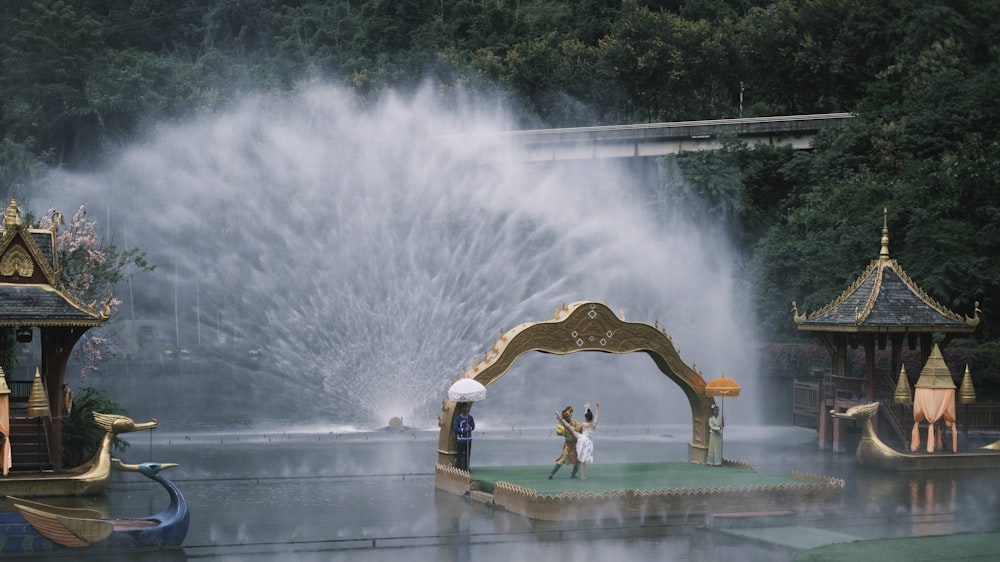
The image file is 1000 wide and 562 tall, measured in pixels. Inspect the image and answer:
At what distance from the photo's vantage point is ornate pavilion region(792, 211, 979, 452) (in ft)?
116

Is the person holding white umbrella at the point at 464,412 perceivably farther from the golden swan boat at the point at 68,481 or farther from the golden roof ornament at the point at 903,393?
the golden roof ornament at the point at 903,393

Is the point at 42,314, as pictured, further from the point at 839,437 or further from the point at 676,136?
the point at 676,136

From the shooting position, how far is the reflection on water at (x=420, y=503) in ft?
72.9

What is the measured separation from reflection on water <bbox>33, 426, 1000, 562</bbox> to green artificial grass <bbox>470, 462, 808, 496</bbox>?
0.97 meters

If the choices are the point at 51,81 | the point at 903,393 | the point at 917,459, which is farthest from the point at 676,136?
the point at 51,81

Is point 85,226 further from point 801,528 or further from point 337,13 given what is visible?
point 337,13

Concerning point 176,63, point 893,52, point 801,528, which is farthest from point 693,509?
point 176,63

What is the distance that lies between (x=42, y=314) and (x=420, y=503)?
8.91 m

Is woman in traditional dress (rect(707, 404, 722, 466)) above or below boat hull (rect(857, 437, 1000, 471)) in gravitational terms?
above

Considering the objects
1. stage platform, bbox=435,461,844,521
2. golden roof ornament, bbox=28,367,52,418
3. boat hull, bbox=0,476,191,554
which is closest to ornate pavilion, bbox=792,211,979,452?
stage platform, bbox=435,461,844,521

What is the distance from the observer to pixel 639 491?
25109 millimetres

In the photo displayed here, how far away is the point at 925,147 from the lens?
201 ft

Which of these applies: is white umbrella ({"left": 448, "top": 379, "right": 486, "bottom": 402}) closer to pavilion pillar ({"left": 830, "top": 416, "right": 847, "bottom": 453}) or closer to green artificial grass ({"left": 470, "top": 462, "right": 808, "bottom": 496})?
green artificial grass ({"left": 470, "top": 462, "right": 808, "bottom": 496})

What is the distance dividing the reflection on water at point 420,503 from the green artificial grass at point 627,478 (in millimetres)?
968
